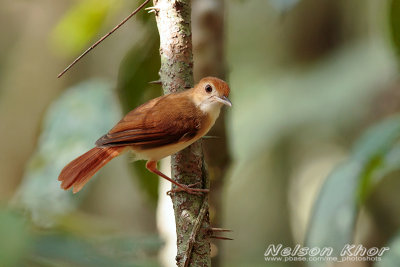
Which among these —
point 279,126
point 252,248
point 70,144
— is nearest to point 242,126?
point 279,126

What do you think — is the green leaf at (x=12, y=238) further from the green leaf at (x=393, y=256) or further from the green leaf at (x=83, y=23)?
the green leaf at (x=83, y=23)

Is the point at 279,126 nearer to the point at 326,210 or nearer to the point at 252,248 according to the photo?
the point at 252,248

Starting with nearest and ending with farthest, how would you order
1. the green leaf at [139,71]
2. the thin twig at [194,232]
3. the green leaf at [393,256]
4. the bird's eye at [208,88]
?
1. the thin twig at [194,232]
2. the green leaf at [393,256]
3. the green leaf at [139,71]
4. the bird's eye at [208,88]

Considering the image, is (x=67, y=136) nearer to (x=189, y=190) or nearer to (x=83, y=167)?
(x=83, y=167)

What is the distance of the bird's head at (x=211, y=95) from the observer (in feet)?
9.80

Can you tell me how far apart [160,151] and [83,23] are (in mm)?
1100

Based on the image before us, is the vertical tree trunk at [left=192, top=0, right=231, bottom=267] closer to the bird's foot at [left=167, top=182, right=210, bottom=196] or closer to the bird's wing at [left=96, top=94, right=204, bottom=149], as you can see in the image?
the bird's wing at [left=96, top=94, right=204, bottom=149]

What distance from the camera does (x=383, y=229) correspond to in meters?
4.39

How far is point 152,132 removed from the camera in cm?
286

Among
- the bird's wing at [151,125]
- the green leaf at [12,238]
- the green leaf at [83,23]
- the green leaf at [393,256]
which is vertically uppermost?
the green leaf at [83,23]

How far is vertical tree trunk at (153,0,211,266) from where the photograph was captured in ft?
7.53

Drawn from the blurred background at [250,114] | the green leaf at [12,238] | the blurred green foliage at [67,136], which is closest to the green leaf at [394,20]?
the blurred background at [250,114]

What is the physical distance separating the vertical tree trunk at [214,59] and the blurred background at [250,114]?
0.05ft

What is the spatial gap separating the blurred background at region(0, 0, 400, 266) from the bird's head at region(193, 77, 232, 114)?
0.27 meters
